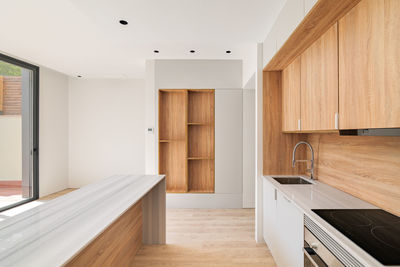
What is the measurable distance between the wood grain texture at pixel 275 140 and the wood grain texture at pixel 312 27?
0.47 meters

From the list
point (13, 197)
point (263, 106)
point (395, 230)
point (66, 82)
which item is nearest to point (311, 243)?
point (395, 230)

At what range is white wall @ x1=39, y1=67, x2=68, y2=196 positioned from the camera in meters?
4.42

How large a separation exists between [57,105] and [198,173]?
3606mm

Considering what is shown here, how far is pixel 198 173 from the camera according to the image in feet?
13.5

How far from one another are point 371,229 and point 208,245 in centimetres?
190

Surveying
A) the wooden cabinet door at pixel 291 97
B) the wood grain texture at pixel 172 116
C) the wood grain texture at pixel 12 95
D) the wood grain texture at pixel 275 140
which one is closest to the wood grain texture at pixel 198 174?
the wood grain texture at pixel 172 116

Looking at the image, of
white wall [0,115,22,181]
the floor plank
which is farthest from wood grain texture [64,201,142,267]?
white wall [0,115,22,181]

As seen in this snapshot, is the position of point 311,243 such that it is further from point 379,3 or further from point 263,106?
point 263,106

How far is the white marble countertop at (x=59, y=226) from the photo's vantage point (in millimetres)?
870

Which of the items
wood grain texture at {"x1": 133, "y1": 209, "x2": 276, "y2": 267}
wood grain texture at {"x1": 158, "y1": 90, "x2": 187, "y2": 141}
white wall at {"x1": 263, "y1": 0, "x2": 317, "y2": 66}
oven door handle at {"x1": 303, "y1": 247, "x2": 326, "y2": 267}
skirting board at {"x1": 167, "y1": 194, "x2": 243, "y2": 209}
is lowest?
wood grain texture at {"x1": 133, "y1": 209, "x2": 276, "y2": 267}

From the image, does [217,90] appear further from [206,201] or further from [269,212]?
[269,212]

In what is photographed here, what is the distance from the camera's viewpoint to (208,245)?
261 centimetres

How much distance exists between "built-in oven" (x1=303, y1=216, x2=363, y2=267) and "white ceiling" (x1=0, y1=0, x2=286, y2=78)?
196 centimetres

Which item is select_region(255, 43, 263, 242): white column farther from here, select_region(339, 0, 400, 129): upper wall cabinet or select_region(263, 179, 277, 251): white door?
select_region(339, 0, 400, 129): upper wall cabinet
